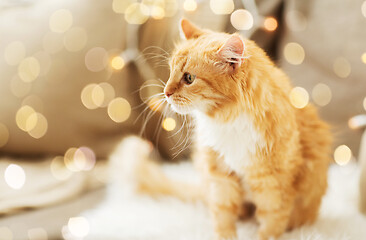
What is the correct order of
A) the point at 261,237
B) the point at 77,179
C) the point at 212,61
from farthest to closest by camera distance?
1. the point at 77,179
2. the point at 261,237
3. the point at 212,61

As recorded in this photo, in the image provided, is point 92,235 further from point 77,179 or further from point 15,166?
point 15,166

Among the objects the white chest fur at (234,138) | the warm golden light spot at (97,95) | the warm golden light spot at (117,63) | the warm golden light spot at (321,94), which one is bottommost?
the white chest fur at (234,138)

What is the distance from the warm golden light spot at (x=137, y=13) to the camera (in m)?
0.84

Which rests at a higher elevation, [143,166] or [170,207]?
[143,166]

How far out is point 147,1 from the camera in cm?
83

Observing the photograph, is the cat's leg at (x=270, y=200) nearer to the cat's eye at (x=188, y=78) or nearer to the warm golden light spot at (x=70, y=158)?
the cat's eye at (x=188, y=78)

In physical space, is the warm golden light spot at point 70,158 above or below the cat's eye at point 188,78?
above

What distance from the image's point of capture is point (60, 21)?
3.28 feet

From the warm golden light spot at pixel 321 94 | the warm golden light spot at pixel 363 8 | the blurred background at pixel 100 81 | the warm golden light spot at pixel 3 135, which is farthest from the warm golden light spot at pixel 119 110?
the warm golden light spot at pixel 363 8

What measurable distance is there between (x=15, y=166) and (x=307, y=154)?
846 mm

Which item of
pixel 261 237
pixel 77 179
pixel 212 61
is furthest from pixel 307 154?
pixel 77 179

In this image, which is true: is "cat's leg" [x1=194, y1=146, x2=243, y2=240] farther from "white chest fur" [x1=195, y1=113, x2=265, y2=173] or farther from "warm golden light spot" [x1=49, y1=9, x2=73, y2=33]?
"warm golden light spot" [x1=49, y1=9, x2=73, y2=33]

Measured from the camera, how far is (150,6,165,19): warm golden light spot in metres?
0.77

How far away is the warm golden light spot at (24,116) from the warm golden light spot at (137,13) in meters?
0.42
